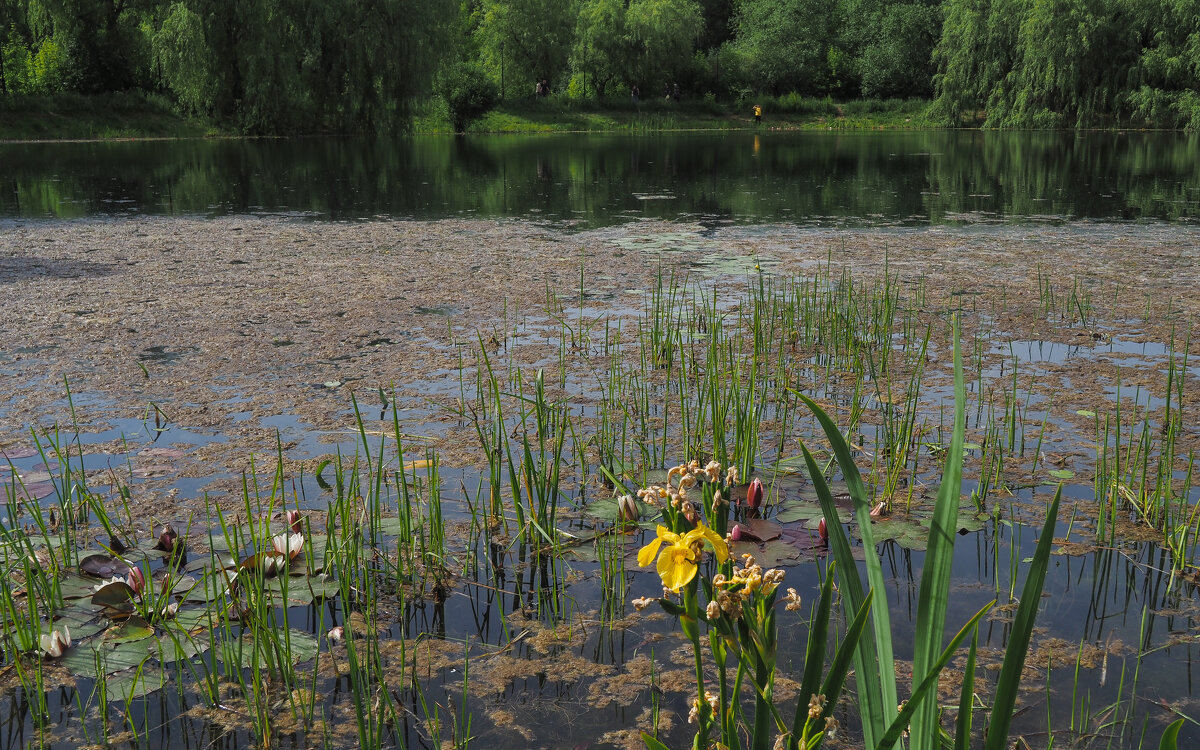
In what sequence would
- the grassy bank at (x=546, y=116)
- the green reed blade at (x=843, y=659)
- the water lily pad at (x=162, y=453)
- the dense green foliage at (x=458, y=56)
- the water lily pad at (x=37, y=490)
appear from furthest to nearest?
the grassy bank at (x=546, y=116), the dense green foliage at (x=458, y=56), the water lily pad at (x=162, y=453), the water lily pad at (x=37, y=490), the green reed blade at (x=843, y=659)

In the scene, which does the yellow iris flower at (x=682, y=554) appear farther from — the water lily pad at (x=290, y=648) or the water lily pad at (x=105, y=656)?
the water lily pad at (x=105, y=656)

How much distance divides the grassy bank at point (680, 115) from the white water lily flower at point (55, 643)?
34.4 meters

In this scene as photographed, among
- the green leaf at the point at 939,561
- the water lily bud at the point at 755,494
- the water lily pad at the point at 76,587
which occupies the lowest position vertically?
the water lily pad at the point at 76,587

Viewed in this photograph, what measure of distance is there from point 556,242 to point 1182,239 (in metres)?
5.17

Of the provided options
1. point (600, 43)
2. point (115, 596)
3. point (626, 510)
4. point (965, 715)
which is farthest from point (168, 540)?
point (600, 43)

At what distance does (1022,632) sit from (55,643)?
1.91 m

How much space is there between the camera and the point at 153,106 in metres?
30.0

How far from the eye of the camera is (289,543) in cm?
246

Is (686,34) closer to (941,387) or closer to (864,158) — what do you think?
(864,158)

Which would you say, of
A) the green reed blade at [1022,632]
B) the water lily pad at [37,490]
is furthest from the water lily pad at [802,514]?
the water lily pad at [37,490]

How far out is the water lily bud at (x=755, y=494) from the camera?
2.77 metres

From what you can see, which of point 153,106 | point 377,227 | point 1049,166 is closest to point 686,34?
point 153,106

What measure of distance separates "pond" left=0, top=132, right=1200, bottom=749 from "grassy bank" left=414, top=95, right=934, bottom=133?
1182 inches

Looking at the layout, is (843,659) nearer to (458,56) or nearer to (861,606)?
(861,606)
